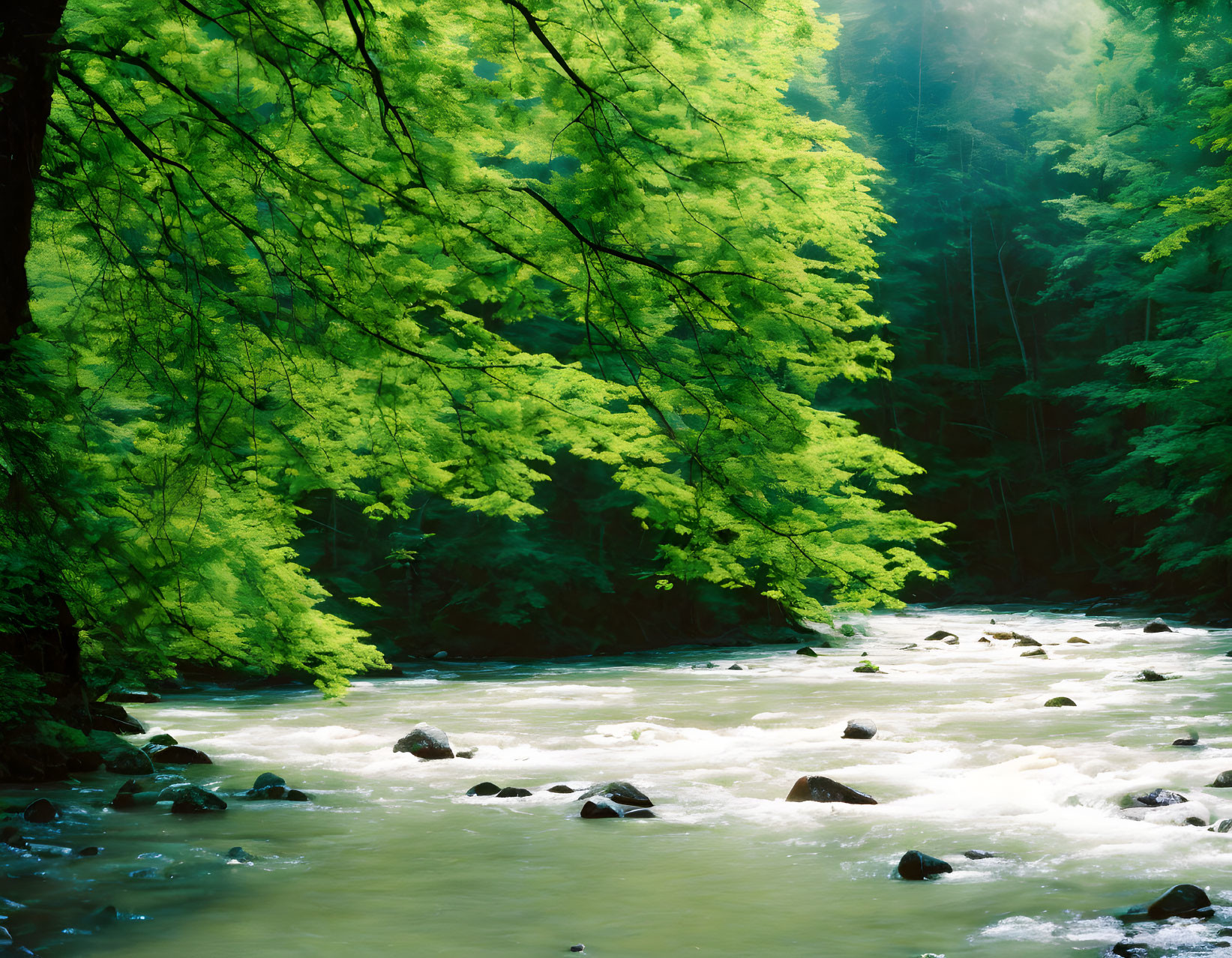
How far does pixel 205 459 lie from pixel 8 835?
2.35 meters

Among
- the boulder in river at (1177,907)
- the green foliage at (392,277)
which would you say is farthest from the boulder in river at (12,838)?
the boulder in river at (1177,907)

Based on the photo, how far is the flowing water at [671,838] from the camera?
4.06 m

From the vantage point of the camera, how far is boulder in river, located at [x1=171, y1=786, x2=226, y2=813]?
598 cm

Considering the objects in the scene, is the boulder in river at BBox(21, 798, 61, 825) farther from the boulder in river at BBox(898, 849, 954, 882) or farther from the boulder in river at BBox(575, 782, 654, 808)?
the boulder in river at BBox(898, 849, 954, 882)

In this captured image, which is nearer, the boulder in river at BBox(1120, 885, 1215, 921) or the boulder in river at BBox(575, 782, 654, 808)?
the boulder in river at BBox(1120, 885, 1215, 921)

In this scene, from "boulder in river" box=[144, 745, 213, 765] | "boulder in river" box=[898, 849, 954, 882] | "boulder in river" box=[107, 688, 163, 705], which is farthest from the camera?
"boulder in river" box=[107, 688, 163, 705]

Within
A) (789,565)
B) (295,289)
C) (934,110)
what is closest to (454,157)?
(295,289)

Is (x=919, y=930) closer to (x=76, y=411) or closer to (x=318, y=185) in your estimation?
(x=318, y=185)

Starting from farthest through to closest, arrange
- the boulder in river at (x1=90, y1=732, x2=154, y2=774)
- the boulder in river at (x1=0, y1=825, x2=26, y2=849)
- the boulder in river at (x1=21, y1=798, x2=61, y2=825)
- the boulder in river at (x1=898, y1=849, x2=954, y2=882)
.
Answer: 1. the boulder in river at (x1=90, y1=732, x2=154, y2=774)
2. the boulder in river at (x1=21, y1=798, x2=61, y2=825)
3. the boulder in river at (x1=0, y1=825, x2=26, y2=849)
4. the boulder in river at (x1=898, y1=849, x2=954, y2=882)

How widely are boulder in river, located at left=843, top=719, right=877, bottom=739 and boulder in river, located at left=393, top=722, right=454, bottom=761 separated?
322 cm

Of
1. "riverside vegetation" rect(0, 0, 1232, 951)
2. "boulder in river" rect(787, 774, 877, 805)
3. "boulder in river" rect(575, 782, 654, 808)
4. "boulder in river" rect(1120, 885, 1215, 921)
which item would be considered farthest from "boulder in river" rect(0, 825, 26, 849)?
"boulder in river" rect(1120, 885, 1215, 921)

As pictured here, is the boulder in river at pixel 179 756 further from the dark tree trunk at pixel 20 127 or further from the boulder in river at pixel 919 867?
the boulder in river at pixel 919 867

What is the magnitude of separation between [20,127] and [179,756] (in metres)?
4.77

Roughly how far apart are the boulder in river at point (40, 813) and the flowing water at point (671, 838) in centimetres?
18
